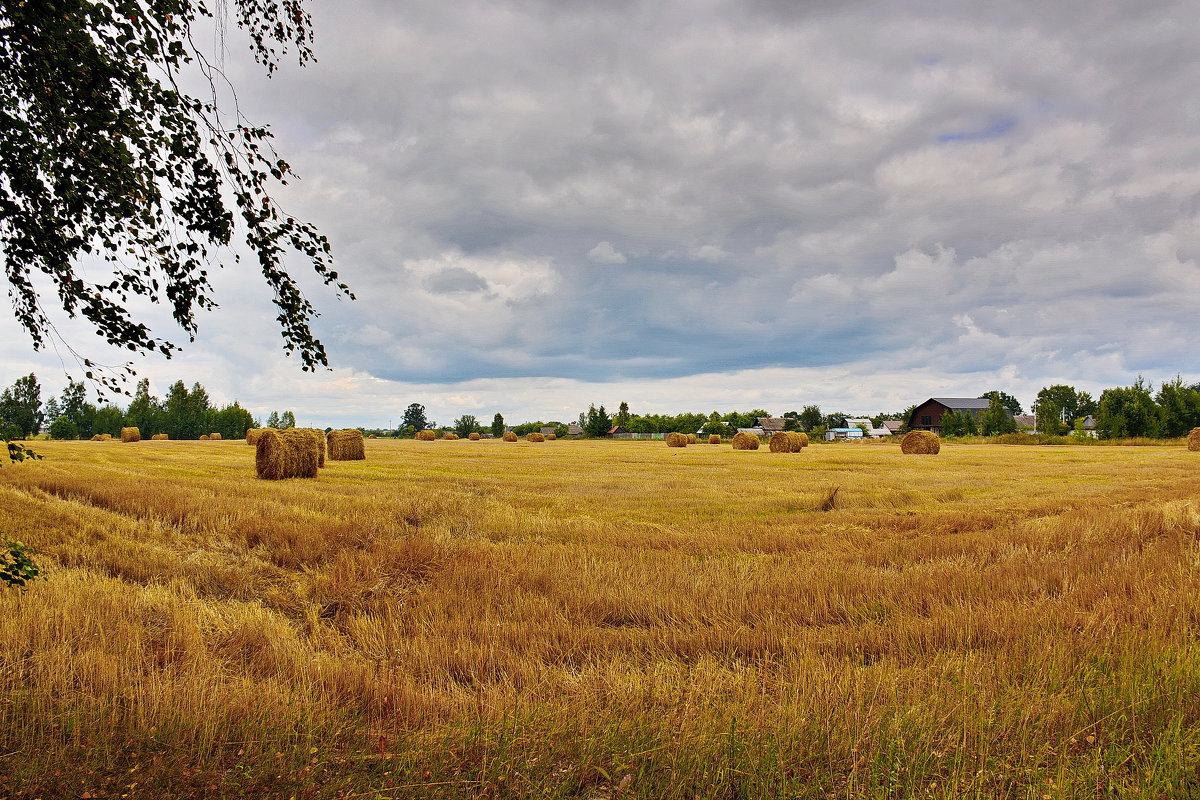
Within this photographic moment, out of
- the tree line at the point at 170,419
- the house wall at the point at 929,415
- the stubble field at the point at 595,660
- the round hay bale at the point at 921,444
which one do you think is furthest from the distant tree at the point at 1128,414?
the tree line at the point at 170,419

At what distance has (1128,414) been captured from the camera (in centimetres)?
6312

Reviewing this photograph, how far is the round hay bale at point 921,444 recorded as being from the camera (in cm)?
4428

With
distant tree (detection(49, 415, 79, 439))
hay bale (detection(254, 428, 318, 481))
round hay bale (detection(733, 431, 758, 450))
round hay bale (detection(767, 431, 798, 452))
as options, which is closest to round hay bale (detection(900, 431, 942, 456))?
round hay bale (detection(767, 431, 798, 452))

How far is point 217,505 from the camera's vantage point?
11.8 metres

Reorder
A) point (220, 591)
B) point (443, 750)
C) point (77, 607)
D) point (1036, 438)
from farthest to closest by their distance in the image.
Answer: point (1036, 438) < point (220, 591) < point (77, 607) < point (443, 750)

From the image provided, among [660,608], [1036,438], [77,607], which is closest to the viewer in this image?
[77,607]

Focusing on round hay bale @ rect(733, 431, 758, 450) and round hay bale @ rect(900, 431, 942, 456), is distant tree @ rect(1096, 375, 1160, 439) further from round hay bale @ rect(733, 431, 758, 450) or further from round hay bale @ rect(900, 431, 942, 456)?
round hay bale @ rect(733, 431, 758, 450)

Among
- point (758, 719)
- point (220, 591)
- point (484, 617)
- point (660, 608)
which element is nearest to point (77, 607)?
point (220, 591)

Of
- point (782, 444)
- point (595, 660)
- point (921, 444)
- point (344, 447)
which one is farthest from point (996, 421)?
point (595, 660)

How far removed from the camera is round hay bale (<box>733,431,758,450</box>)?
2035 inches

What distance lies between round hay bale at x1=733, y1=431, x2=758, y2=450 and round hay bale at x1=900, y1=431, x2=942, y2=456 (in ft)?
38.2

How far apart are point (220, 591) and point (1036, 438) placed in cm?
7897

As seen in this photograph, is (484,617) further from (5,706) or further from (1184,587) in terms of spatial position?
(1184,587)

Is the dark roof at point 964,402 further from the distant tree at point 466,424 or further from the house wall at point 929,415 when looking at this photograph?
the distant tree at point 466,424
